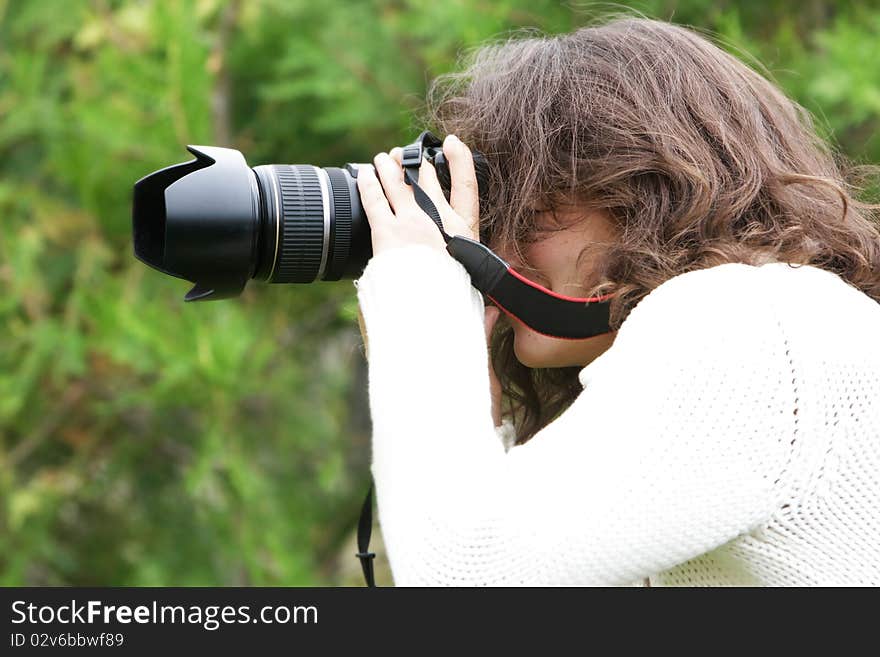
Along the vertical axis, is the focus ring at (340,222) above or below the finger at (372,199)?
below

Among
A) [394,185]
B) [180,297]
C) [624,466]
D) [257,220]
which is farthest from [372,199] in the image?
[180,297]

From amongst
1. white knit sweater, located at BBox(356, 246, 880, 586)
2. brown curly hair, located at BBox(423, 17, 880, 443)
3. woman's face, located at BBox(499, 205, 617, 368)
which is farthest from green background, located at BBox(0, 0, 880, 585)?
white knit sweater, located at BBox(356, 246, 880, 586)

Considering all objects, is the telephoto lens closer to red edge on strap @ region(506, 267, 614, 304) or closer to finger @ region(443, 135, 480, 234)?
finger @ region(443, 135, 480, 234)

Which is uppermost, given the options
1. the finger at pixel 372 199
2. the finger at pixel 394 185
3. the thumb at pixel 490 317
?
the finger at pixel 394 185

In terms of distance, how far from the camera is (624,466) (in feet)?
2.89

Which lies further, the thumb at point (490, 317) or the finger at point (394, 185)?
the thumb at point (490, 317)

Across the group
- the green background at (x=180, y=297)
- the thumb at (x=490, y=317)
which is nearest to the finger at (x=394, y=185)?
the thumb at (x=490, y=317)

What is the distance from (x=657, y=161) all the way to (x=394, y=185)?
27cm

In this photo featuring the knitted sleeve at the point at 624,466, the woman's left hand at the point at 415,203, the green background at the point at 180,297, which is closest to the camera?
the knitted sleeve at the point at 624,466

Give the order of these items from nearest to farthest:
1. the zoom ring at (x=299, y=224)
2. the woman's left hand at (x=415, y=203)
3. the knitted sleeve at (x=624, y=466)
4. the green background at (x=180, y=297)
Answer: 1. the knitted sleeve at (x=624, y=466)
2. the woman's left hand at (x=415, y=203)
3. the zoom ring at (x=299, y=224)
4. the green background at (x=180, y=297)

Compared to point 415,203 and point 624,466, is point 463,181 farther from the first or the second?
point 624,466

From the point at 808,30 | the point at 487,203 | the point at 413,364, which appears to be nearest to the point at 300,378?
the point at 808,30

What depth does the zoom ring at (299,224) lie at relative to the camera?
1177 mm

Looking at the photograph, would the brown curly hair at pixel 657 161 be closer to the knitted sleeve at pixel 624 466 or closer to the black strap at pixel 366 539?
the knitted sleeve at pixel 624 466
